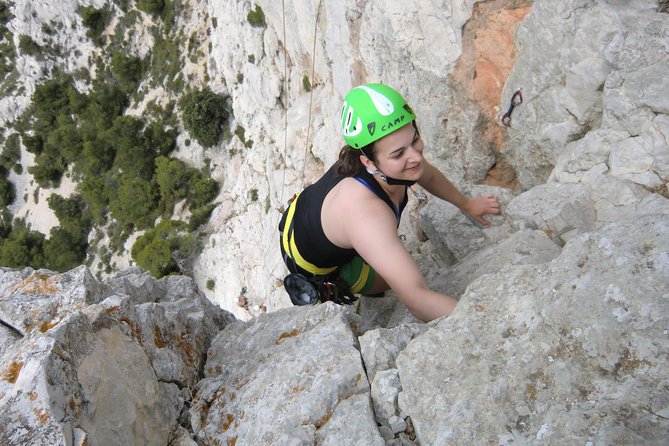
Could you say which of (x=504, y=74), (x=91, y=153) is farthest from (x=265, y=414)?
(x=91, y=153)

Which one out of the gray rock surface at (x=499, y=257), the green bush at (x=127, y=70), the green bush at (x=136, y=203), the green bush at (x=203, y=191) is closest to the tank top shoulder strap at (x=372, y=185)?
the gray rock surface at (x=499, y=257)

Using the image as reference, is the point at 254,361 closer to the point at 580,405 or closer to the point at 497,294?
the point at 497,294

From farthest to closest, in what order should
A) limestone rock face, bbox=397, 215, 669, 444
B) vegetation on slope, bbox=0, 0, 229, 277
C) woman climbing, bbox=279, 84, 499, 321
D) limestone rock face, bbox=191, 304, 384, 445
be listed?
1. vegetation on slope, bbox=0, 0, 229, 277
2. woman climbing, bbox=279, 84, 499, 321
3. limestone rock face, bbox=191, 304, 384, 445
4. limestone rock face, bbox=397, 215, 669, 444

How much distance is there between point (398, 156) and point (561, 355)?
80.9 inches

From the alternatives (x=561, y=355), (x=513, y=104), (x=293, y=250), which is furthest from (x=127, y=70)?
(x=561, y=355)

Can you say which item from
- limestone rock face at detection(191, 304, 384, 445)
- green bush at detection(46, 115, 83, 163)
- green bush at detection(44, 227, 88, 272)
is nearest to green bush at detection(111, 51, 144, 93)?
green bush at detection(46, 115, 83, 163)

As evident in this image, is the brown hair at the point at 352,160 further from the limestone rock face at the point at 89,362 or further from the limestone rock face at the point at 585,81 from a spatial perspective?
the limestone rock face at the point at 585,81

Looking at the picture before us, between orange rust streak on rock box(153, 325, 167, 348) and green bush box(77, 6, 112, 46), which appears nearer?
orange rust streak on rock box(153, 325, 167, 348)

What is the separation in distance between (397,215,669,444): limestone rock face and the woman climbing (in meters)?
0.61

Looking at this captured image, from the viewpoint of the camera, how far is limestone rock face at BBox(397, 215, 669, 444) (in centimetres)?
214

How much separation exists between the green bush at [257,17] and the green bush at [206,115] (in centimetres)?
667

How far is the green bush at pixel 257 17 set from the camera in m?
19.9

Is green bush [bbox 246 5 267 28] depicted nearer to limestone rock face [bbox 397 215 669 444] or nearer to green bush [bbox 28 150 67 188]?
limestone rock face [bbox 397 215 669 444]

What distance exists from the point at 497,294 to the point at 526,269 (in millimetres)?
237
